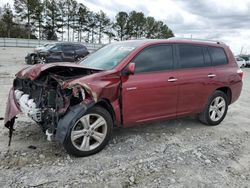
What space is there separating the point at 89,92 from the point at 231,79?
3383 millimetres

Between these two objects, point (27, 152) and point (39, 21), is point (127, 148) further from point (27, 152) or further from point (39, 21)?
point (39, 21)

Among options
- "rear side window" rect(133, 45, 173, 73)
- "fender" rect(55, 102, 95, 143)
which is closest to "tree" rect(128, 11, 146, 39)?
"rear side window" rect(133, 45, 173, 73)

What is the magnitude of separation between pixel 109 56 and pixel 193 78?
5.29 feet

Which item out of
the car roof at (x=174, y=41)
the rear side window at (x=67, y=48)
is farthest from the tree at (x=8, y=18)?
the car roof at (x=174, y=41)

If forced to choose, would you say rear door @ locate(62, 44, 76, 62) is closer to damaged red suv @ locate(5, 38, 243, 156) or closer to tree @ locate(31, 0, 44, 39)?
damaged red suv @ locate(5, 38, 243, 156)

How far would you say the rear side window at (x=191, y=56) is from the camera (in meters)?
4.67

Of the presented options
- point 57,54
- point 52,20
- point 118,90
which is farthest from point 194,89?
point 52,20

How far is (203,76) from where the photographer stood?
4.87 meters

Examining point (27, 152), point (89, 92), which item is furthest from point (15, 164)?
point (89, 92)

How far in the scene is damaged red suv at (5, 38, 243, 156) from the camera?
3.49 m

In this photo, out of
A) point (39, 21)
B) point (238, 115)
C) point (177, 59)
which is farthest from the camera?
point (39, 21)

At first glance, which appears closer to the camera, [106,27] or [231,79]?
[231,79]

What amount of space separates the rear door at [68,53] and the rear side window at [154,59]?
12.2 metres

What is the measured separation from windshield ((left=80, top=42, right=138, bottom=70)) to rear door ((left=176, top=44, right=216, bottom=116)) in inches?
39.4
